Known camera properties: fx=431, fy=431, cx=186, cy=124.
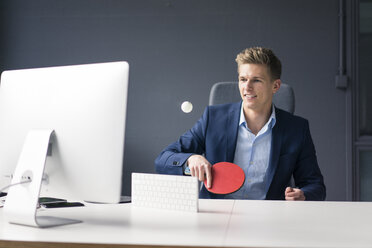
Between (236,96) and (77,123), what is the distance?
3.83 feet

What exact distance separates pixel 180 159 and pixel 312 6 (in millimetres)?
2043

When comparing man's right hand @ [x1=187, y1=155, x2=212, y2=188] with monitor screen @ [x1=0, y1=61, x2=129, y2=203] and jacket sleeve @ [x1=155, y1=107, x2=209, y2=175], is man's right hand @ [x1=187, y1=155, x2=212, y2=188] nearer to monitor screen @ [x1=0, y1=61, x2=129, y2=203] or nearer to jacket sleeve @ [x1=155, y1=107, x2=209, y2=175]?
jacket sleeve @ [x1=155, y1=107, x2=209, y2=175]

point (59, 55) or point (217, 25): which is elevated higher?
point (217, 25)

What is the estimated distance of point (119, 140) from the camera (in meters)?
1.08

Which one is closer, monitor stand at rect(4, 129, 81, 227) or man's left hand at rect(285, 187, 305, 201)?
monitor stand at rect(4, 129, 81, 227)

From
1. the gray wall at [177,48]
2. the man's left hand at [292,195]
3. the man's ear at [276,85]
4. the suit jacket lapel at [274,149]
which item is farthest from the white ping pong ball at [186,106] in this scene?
the man's left hand at [292,195]

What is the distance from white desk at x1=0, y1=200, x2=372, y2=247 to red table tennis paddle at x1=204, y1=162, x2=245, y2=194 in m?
0.06

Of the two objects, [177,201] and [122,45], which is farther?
[122,45]

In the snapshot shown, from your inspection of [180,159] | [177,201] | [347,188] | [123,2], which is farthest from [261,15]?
[177,201]

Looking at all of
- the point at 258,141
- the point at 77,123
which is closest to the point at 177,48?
the point at 258,141

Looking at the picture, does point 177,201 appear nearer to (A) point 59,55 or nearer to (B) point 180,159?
(B) point 180,159

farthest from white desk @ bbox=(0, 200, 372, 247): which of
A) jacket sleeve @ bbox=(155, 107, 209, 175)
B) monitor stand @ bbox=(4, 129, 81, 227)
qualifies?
jacket sleeve @ bbox=(155, 107, 209, 175)

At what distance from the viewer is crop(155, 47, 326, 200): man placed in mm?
1892

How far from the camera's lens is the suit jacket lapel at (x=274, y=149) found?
1.87 m
